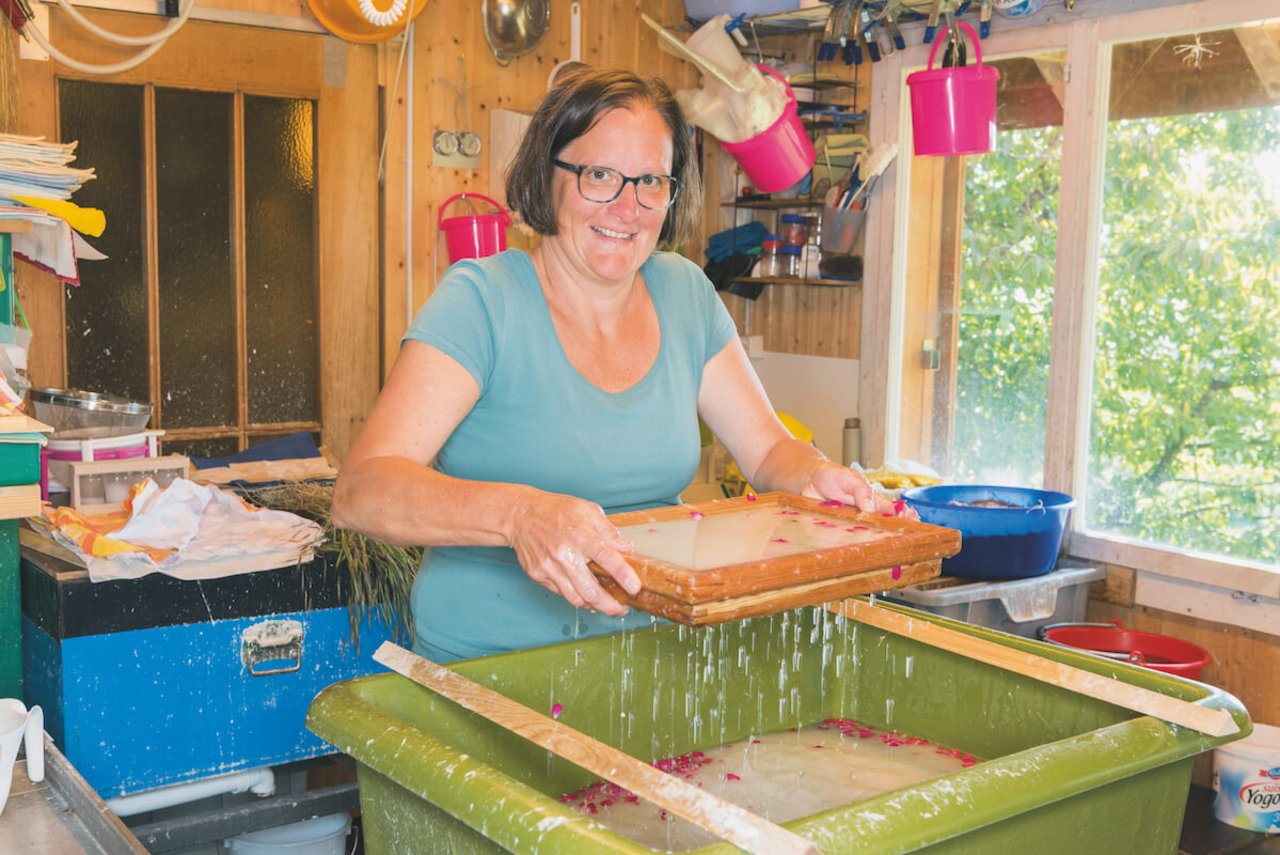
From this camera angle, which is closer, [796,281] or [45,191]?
[45,191]

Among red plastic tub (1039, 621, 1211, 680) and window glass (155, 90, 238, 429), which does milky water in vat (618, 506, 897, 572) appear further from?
window glass (155, 90, 238, 429)

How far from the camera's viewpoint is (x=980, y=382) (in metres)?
3.81

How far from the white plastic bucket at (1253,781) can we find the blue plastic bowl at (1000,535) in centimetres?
59

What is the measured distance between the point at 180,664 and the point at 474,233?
1864 mm

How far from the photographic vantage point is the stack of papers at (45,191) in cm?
249

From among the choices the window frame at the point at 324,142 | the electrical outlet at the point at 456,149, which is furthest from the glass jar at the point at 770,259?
the window frame at the point at 324,142

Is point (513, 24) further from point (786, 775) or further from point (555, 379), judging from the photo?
point (786, 775)

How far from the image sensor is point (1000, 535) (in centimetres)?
310

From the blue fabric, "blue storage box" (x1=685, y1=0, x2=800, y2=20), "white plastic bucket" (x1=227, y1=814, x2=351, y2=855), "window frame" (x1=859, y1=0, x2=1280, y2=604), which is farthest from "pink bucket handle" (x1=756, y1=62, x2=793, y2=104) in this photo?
"white plastic bucket" (x1=227, y1=814, x2=351, y2=855)

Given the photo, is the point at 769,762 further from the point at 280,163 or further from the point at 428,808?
the point at 280,163

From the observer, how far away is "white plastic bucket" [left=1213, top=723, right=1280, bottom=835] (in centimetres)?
284

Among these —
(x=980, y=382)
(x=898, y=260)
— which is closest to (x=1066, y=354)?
(x=980, y=382)

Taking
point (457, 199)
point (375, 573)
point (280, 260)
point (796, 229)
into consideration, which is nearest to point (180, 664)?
point (375, 573)

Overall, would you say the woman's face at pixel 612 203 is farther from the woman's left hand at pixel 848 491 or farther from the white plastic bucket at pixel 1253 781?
the white plastic bucket at pixel 1253 781
